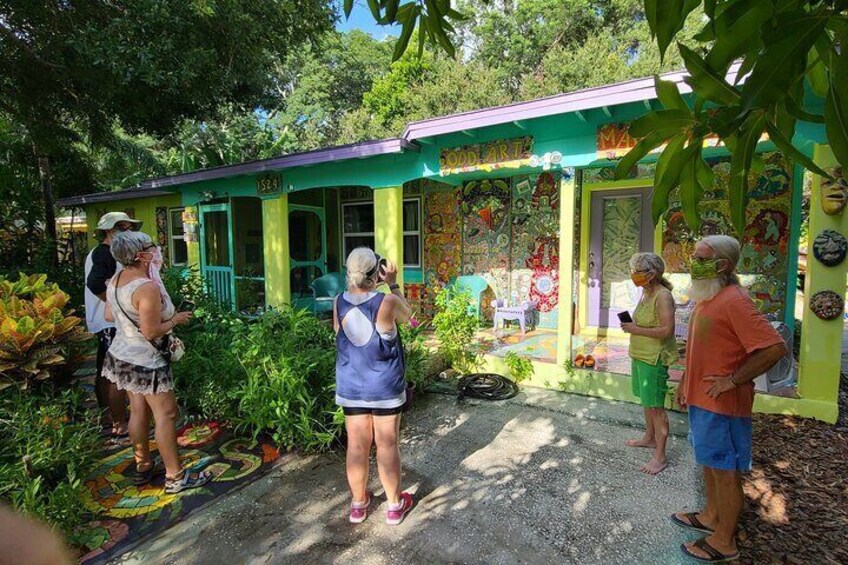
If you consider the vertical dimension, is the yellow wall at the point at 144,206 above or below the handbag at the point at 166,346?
above

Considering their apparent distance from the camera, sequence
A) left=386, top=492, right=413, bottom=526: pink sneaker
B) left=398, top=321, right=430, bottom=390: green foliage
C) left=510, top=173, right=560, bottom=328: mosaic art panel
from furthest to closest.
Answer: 1. left=510, top=173, right=560, bottom=328: mosaic art panel
2. left=398, top=321, right=430, bottom=390: green foliage
3. left=386, top=492, right=413, bottom=526: pink sneaker

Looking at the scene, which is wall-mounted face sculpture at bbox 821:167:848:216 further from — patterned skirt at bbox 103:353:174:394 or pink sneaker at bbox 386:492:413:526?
patterned skirt at bbox 103:353:174:394

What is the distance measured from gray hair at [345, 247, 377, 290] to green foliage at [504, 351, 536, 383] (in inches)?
116

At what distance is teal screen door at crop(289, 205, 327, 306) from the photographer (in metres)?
8.64

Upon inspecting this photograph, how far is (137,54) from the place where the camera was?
14.8ft

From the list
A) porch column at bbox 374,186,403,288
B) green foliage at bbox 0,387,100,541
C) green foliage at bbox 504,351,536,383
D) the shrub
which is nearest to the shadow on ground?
green foliage at bbox 0,387,100,541

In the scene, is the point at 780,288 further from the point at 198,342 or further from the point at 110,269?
the point at 110,269

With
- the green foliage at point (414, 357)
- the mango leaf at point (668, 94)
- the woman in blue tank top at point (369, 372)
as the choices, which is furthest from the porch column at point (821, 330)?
the mango leaf at point (668, 94)

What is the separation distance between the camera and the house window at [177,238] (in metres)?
9.37

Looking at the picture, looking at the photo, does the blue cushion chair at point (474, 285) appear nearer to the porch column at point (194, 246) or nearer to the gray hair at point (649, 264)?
the gray hair at point (649, 264)

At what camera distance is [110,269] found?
3.64 metres

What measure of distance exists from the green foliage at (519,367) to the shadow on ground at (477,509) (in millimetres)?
1096

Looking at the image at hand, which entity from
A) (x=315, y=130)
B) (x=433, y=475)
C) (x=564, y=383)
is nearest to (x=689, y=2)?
(x=433, y=475)

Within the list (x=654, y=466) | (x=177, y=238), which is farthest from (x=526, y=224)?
(x=177, y=238)
